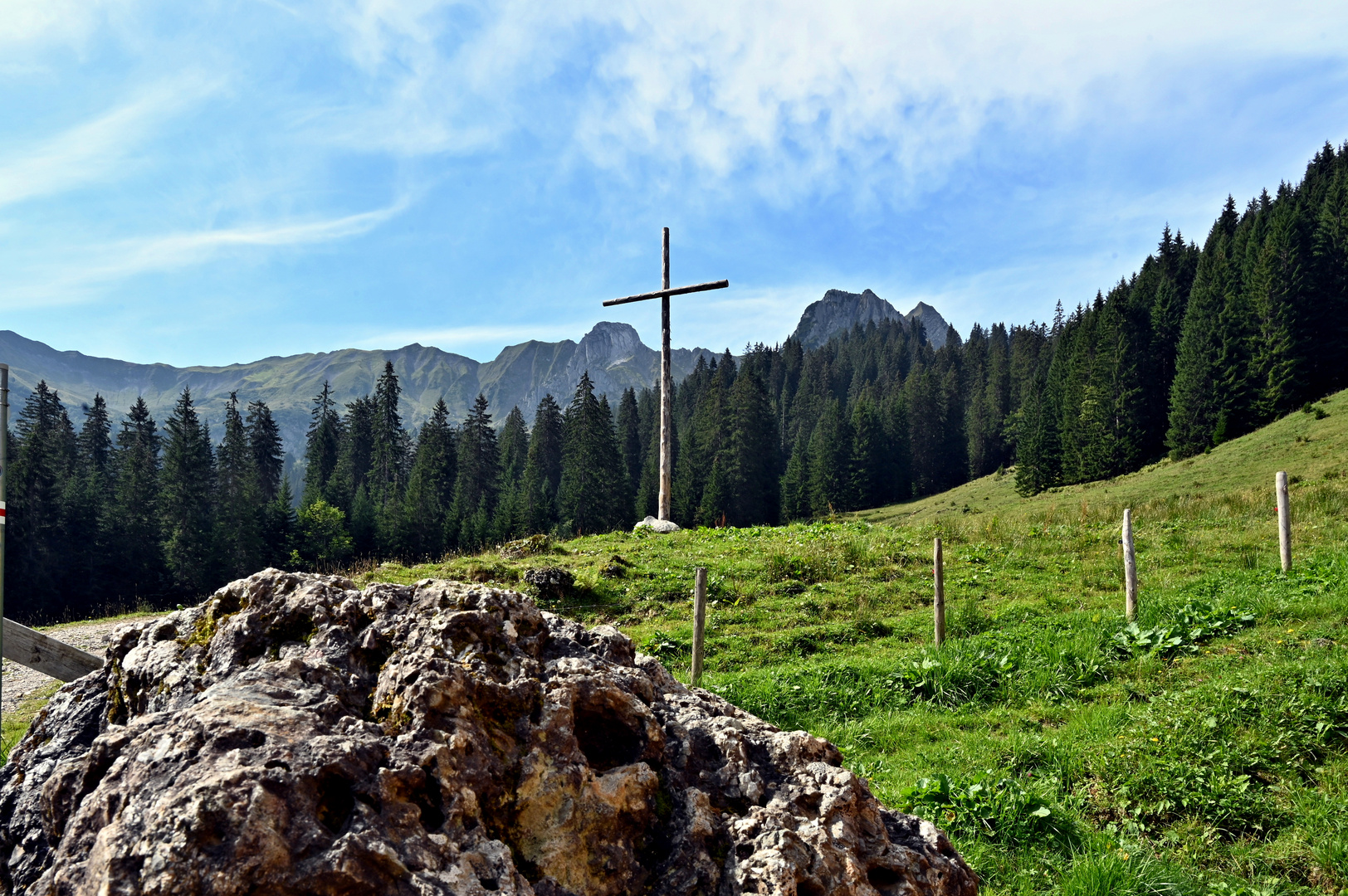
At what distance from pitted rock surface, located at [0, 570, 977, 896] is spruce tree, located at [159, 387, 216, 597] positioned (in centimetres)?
6141

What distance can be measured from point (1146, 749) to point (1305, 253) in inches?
3490

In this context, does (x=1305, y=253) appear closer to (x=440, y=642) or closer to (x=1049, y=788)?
(x=1049, y=788)

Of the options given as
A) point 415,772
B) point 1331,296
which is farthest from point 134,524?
point 1331,296

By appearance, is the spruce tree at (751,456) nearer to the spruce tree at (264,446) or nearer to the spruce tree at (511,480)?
the spruce tree at (511,480)

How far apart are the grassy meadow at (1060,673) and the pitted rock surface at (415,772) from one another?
10.1ft

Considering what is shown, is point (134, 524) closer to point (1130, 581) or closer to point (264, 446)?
point (264, 446)

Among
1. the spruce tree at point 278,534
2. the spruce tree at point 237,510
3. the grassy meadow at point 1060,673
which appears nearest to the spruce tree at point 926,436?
the spruce tree at point 278,534

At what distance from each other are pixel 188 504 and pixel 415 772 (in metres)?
72.1

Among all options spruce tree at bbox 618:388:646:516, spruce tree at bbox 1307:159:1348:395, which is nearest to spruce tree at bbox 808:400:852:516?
spruce tree at bbox 618:388:646:516

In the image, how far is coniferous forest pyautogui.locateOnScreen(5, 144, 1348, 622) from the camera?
58844 millimetres

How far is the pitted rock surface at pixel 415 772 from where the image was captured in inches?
90.0

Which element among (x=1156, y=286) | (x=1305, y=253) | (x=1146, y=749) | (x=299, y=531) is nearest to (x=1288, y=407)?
(x=1305, y=253)

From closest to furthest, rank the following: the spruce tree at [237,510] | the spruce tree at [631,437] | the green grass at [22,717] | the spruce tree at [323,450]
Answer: the green grass at [22,717] < the spruce tree at [237,510] < the spruce tree at [323,450] < the spruce tree at [631,437]

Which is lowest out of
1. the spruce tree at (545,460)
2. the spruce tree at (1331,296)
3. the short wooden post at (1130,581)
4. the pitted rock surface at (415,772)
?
the short wooden post at (1130,581)
